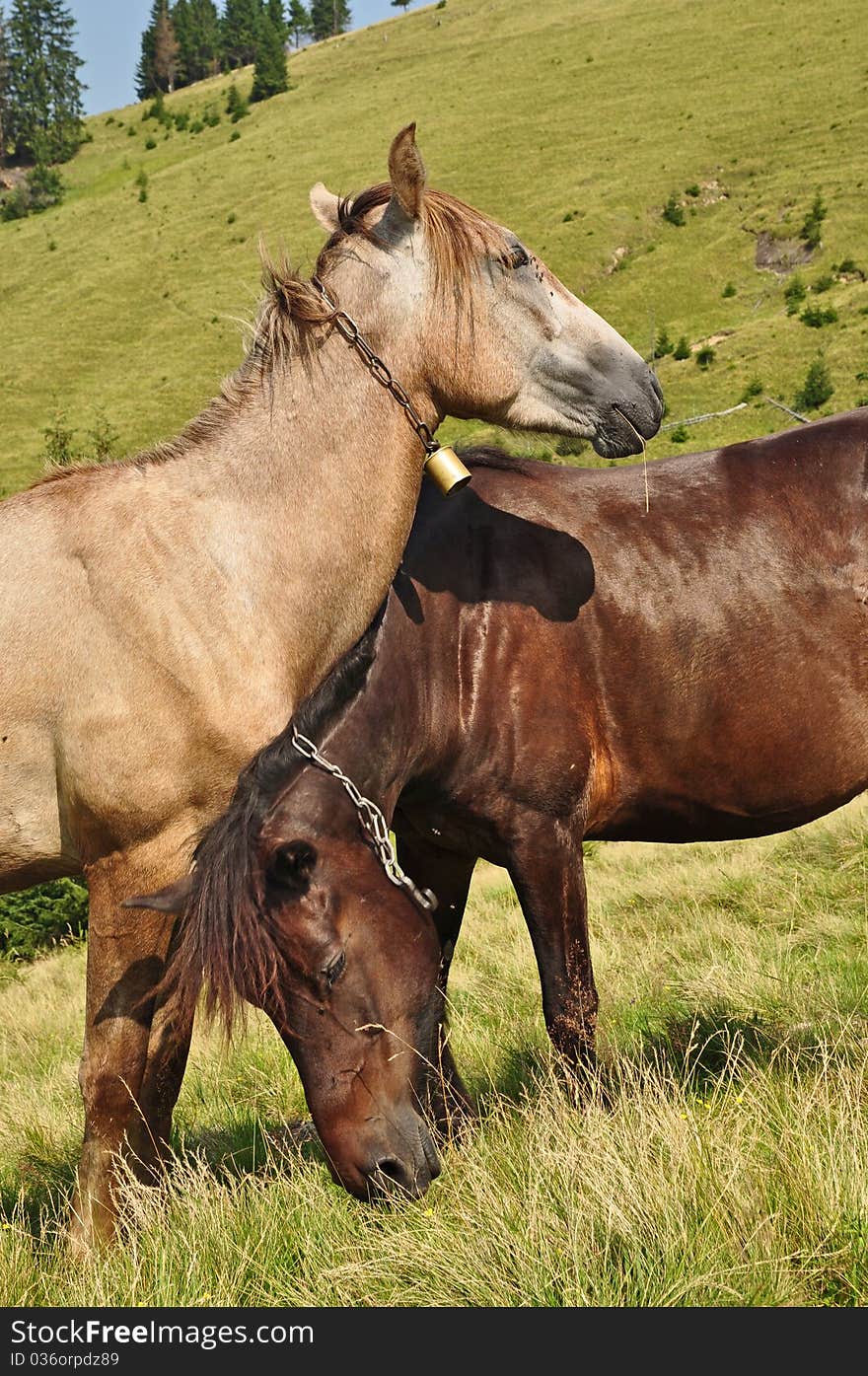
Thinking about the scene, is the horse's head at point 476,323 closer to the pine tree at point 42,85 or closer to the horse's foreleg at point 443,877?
the horse's foreleg at point 443,877

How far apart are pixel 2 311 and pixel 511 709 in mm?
64435

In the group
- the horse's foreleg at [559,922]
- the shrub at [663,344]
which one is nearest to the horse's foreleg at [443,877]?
the horse's foreleg at [559,922]

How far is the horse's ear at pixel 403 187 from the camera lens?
3.34 metres

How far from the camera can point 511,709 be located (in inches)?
155

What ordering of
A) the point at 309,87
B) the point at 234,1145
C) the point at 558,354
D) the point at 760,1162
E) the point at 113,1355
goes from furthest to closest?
1. the point at 309,87
2. the point at 234,1145
3. the point at 558,354
4. the point at 760,1162
5. the point at 113,1355

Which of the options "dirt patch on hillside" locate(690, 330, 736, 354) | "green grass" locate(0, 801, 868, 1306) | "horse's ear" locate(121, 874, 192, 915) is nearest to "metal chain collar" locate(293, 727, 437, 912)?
"horse's ear" locate(121, 874, 192, 915)

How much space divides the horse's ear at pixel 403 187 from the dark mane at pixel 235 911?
1.62 m

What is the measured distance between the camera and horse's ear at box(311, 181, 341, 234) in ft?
12.7

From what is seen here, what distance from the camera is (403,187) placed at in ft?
11.3

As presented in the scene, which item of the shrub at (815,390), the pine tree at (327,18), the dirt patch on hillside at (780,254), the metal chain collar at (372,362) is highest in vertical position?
the pine tree at (327,18)

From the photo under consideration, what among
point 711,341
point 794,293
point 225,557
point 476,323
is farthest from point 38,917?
point 794,293

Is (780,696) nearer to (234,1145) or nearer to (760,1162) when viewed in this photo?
(760,1162)

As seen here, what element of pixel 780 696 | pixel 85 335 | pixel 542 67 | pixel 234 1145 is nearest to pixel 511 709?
pixel 780 696

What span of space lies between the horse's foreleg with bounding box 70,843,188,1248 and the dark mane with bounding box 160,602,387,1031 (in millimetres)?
150
